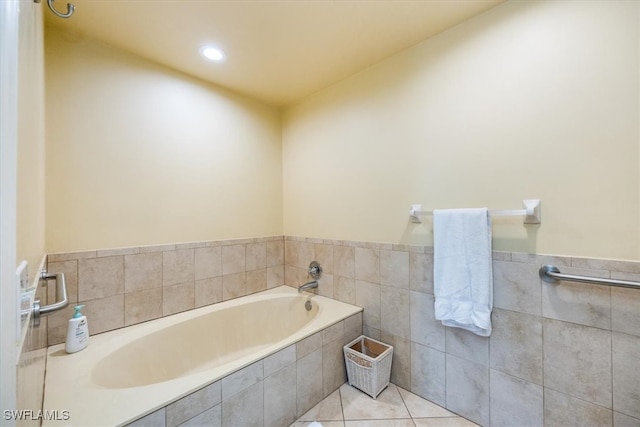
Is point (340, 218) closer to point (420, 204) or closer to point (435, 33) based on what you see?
point (420, 204)

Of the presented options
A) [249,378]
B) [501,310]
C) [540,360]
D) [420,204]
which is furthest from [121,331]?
[540,360]

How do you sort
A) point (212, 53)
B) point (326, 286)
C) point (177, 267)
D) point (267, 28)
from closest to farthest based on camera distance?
point (267, 28), point (212, 53), point (177, 267), point (326, 286)

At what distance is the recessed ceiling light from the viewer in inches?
67.6

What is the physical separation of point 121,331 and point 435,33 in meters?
2.77

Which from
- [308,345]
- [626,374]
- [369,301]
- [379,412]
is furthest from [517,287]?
[308,345]

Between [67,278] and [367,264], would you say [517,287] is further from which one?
[67,278]

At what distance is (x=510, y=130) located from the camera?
137 centimetres

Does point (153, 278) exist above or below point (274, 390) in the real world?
above

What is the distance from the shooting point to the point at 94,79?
63.6 inches

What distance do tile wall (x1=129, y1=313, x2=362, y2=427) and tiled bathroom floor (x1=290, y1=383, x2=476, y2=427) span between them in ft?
0.20

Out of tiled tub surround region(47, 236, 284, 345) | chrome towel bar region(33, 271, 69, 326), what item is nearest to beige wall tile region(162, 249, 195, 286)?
tiled tub surround region(47, 236, 284, 345)

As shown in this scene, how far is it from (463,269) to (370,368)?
2.84 ft

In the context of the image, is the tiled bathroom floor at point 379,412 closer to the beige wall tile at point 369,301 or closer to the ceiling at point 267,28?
the beige wall tile at point 369,301

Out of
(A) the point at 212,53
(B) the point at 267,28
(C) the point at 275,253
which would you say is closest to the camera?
(B) the point at 267,28
